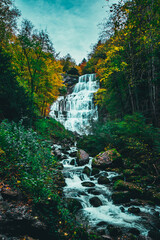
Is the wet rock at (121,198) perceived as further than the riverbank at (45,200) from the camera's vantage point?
Yes

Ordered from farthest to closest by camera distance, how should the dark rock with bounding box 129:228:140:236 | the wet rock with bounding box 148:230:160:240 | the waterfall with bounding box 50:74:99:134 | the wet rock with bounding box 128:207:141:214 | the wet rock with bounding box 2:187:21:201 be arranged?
the waterfall with bounding box 50:74:99:134, the wet rock with bounding box 128:207:141:214, the dark rock with bounding box 129:228:140:236, the wet rock with bounding box 148:230:160:240, the wet rock with bounding box 2:187:21:201

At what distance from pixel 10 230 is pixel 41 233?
1.89 feet

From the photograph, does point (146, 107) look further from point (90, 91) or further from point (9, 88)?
point (90, 91)

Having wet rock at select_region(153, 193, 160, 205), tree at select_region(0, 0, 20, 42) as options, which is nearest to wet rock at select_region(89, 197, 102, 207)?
wet rock at select_region(153, 193, 160, 205)

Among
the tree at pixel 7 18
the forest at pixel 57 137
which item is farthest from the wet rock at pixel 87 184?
the tree at pixel 7 18

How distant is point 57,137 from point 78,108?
11.5 m

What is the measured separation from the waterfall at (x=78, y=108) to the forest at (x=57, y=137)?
7.85 metres

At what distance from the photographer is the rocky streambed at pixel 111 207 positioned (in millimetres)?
3471

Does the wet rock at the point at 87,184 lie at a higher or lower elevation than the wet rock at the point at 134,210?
higher

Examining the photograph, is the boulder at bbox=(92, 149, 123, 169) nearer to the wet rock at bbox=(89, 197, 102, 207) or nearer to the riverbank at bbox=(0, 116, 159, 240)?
the riverbank at bbox=(0, 116, 159, 240)

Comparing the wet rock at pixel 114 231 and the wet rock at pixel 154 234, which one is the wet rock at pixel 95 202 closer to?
the wet rock at pixel 114 231

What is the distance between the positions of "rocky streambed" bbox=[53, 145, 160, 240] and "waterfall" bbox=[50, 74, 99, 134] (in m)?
14.8

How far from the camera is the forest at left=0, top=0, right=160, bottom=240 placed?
2.50 metres

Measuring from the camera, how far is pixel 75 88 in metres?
30.5
